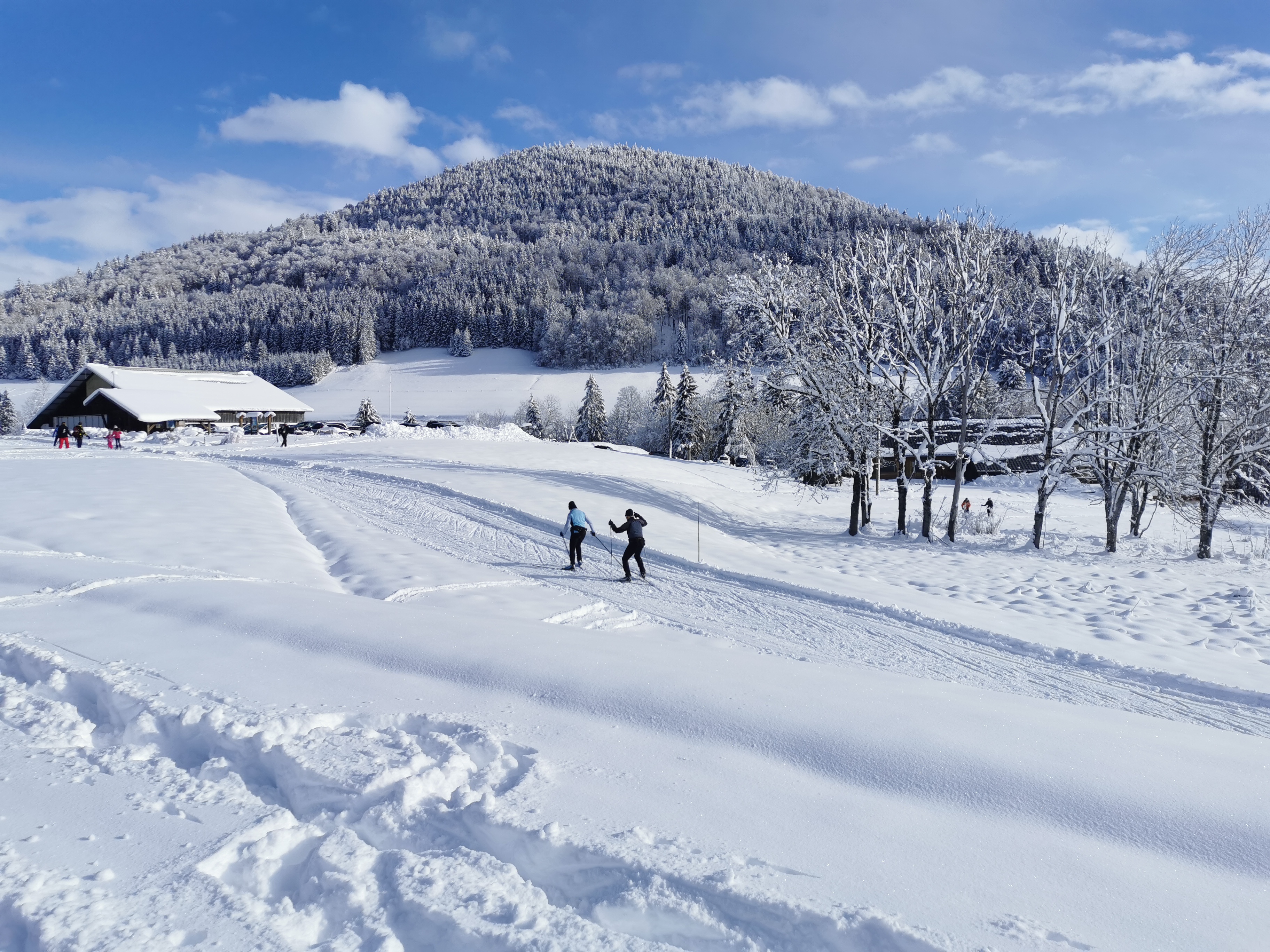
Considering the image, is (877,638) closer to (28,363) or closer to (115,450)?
(115,450)

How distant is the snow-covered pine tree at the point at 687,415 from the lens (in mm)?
61094

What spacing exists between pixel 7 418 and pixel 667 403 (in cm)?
6947

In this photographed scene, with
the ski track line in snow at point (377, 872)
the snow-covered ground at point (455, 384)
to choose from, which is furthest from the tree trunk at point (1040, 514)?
the snow-covered ground at point (455, 384)

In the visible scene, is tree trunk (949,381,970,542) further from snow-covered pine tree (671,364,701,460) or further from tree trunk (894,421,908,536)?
snow-covered pine tree (671,364,701,460)

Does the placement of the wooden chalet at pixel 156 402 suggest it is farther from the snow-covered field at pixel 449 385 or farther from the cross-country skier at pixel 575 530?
the cross-country skier at pixel 575 530

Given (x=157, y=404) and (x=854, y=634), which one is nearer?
(x=854, y=634)

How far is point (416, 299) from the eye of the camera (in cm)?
12800

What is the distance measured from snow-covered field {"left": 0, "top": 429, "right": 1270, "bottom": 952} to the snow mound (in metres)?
32.7

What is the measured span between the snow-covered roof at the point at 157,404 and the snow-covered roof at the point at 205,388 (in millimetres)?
102

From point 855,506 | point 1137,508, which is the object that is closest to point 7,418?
point 855,506

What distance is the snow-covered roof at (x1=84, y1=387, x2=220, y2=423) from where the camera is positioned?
177 ft

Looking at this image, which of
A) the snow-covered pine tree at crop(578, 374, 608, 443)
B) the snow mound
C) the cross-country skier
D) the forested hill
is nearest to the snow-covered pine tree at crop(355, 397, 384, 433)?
the snow-covered pine tree at crop(578, 374, 608, 443)

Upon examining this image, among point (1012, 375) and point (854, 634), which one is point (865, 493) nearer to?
point (1012, 375)

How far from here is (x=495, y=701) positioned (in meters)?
5.74
